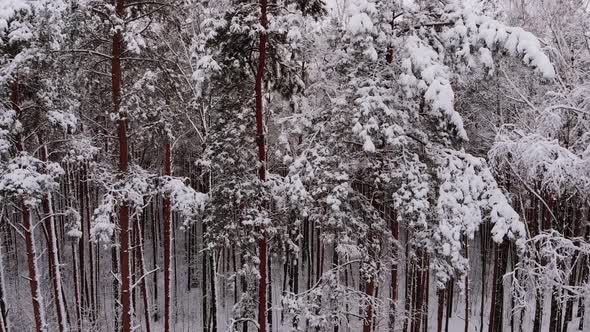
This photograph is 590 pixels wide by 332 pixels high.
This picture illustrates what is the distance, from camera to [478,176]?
31.8 feet

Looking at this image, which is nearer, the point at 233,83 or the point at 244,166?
the point at 233,83

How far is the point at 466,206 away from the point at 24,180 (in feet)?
31.9

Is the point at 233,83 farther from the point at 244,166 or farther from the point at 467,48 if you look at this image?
the point at 467,48

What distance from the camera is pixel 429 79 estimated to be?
28.7 ft

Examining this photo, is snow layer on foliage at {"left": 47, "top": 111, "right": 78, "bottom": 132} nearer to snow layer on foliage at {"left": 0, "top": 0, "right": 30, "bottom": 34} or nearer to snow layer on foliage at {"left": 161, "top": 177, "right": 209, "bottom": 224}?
snow layer on foliage at {"left": 0, "top": 0, "right": 30, "bottom": 34}

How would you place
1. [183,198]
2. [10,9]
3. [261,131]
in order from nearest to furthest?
[10,9] < [261,131] < [183,198]

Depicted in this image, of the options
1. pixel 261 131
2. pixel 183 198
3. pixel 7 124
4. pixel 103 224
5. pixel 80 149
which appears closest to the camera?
pixel 103 224

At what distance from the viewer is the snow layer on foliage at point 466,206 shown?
9.22m

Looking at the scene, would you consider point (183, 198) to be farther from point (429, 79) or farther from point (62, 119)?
point (429, 79)

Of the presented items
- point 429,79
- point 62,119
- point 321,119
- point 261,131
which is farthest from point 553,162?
point 62,119

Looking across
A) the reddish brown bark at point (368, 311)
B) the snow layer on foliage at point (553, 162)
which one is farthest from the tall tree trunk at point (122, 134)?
the snow layer on foliage at point (553, 162)

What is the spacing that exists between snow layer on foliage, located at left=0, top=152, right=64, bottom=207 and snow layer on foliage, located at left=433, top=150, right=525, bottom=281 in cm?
900

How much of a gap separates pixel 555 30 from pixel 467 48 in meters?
9.54

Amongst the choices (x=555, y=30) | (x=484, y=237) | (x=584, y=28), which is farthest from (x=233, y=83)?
(x=484, y=237)
